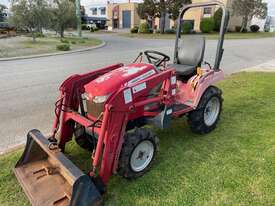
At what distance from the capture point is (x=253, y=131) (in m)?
3.94

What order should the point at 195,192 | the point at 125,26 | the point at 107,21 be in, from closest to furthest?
1. the point at 195,192
2. the point at 125,26
3. the point at 107,21

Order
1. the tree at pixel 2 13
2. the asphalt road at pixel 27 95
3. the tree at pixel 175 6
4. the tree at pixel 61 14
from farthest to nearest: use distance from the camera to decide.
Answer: the tree at pixel 2 13 → the tree at pixel 175 6 → the tree at pixel 61 14 → the asphalt road at pixel 27 95

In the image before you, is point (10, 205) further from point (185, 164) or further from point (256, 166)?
point (256, 166)

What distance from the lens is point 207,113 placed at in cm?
392

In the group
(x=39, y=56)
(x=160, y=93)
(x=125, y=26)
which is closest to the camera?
(x=160, y=93)

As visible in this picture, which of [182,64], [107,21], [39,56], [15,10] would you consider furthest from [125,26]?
[182,64]

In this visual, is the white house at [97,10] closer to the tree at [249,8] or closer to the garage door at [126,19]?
the garage door at [126,19]

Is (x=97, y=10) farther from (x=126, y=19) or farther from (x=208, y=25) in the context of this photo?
(x=208, y=25)

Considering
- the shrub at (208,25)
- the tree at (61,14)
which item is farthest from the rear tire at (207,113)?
the shrub at (208,25)

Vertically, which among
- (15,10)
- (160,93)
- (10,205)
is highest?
(15,10)

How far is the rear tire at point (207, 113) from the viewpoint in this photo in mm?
3559

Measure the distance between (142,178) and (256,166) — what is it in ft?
4.54

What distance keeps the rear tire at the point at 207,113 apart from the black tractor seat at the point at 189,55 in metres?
0.42

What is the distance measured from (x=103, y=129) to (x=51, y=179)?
2.53 feet
